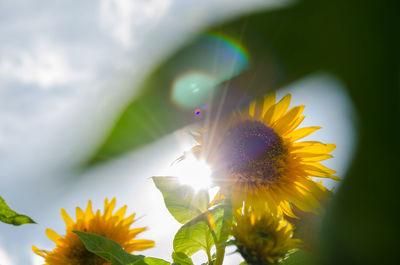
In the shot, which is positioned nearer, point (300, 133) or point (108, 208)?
point (300, 133)

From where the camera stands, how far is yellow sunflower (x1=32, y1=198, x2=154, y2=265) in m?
1.08

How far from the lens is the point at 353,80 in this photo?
0.42ft

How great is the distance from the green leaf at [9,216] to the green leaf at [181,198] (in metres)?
0.23

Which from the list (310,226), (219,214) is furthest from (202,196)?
(310,226)

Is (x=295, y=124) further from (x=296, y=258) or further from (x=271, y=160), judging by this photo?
(x=296, y=258)

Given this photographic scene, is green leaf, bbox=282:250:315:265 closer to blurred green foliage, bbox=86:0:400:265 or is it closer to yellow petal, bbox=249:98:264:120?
yellow petal, bbox=249:98:264:120

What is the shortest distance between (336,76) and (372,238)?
0.06 meters

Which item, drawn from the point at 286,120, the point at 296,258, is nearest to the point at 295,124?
the point at 286,120

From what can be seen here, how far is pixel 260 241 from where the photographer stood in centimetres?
49

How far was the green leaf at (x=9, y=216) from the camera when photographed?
55cm

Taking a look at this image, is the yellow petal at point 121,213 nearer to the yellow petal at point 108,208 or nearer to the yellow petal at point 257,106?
the yellow petal at point 108,208

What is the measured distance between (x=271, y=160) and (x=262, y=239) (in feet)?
1.31

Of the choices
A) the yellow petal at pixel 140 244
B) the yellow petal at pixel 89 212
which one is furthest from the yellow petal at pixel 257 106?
the yellow petal at pixel 89 212

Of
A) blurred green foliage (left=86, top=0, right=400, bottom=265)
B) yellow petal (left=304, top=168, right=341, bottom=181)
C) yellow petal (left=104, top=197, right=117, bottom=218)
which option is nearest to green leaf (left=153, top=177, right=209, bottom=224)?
yellow petal (left=304, top=168, right=341, bottom=181)
